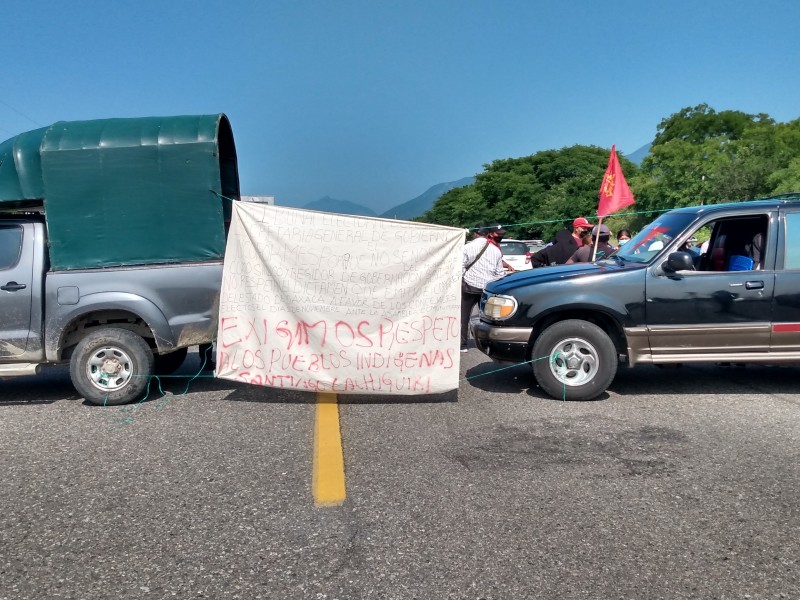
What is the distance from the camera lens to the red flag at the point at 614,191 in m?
11.5

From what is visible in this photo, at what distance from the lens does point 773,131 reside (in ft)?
168

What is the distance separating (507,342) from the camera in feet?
20.9

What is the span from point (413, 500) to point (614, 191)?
9073mm

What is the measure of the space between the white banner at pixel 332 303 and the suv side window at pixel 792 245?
310 centimetres

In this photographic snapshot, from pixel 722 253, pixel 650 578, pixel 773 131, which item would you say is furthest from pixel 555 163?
pixel 650 578

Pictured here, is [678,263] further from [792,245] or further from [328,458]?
[328,458]

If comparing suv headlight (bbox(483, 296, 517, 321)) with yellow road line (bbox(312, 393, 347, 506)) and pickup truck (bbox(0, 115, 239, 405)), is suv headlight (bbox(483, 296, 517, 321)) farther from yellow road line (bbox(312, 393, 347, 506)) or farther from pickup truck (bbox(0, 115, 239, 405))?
A: pickup truck (bbox(0, 115, 239, 405))

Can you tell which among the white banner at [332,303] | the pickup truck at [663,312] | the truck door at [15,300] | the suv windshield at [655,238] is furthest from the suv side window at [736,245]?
the truck door at [15,300]

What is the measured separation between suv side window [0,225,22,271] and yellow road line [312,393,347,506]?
318cm

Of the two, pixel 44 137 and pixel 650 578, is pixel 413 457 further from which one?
pixel 44 137

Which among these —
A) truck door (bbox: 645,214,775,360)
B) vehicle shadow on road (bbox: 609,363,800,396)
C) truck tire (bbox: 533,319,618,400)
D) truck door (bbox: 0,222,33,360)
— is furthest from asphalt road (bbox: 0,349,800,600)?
truck door (bbox: 0,222,33,360)

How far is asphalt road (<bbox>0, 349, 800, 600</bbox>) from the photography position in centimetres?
313

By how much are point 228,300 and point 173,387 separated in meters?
1.63

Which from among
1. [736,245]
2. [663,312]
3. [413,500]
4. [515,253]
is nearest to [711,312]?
[663,312]
